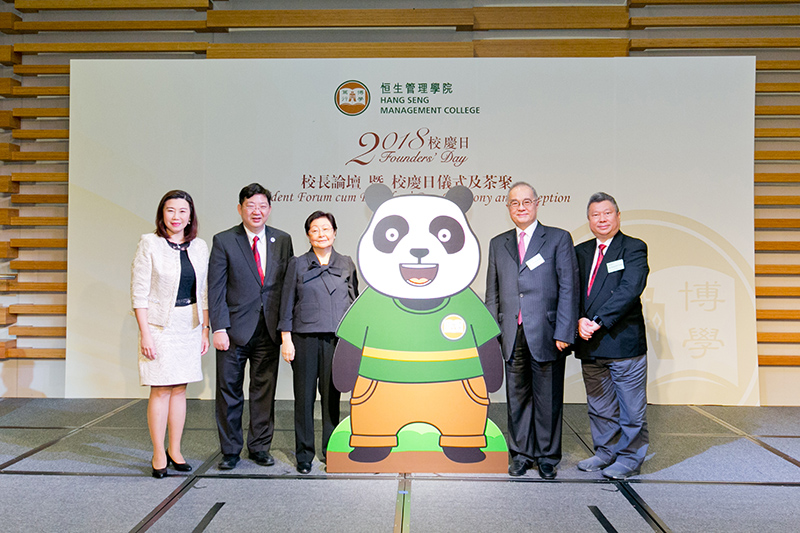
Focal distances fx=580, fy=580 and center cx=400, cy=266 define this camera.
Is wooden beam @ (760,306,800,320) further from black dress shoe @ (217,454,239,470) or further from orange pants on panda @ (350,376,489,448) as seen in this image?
black dress shoe @ (217,454,239,470)

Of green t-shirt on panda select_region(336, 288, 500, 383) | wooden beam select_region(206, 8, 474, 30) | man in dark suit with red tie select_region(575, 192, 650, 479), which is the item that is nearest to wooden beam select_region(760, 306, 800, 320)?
man in dark suit with red tie select_region(575, 192, 650, 479)

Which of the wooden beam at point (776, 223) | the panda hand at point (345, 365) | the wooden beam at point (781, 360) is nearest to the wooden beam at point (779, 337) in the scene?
the wooden beam at point (781, 360)

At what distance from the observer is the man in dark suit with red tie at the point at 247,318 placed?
3260 mm

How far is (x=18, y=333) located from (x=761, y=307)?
255 inches

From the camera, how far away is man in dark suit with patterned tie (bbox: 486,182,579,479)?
3129 mm

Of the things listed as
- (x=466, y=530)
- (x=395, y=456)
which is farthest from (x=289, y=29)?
(x=466, y=530)

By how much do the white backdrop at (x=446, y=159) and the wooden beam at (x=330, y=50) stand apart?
23 cm

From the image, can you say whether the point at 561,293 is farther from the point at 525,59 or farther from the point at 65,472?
the point at 65,472

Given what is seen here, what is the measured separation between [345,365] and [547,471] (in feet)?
4.00

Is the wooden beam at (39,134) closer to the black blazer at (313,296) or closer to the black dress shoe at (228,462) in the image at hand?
the black blazer at (313,296)

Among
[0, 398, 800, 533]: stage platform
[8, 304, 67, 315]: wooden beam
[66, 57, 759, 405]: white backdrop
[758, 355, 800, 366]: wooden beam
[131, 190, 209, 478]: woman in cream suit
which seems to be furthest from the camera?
[8, 304, 67, 315]: wooden beam

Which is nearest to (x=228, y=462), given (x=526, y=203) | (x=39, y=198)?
(x=526, y=203)

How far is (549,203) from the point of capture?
4789 millimetres

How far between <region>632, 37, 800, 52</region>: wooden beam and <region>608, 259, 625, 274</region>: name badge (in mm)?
2707
